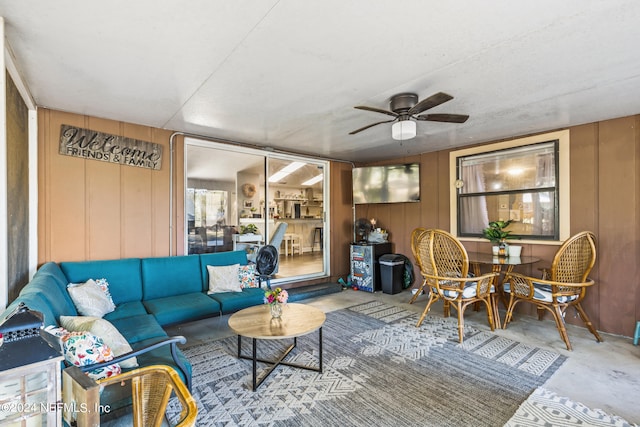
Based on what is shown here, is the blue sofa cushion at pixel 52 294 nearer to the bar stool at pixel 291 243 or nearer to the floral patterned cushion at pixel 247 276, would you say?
the floral patterned cushion at pixel 247 276

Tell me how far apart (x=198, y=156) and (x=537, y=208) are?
475 cm

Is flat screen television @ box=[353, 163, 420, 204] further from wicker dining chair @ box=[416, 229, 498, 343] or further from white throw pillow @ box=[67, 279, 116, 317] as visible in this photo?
white throw pillow @ box=[67, 279, 116, 317]

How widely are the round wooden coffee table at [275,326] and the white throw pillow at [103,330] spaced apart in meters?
0.76

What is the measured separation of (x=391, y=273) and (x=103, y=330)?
4.27 meters

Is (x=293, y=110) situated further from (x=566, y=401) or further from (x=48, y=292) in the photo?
(x=566, y=401)

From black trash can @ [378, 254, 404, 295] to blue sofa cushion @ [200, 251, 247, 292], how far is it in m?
2.49

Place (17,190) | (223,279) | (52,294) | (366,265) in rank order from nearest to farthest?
(52,294) → (17,190) → (223,279) → (366,265)

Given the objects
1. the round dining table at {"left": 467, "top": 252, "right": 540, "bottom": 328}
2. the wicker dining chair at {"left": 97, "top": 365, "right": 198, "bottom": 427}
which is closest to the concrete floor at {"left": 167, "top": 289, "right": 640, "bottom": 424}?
the round dining table at {"left": 467, "top": 252, "right": 540, "bottom": 328}

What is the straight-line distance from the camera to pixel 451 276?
→ 11.5 ft

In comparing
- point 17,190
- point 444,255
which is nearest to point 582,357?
point 444,255

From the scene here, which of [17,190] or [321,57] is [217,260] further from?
[321,57]

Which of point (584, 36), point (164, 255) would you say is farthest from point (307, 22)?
point (164, 255)

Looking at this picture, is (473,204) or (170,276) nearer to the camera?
(170,276)

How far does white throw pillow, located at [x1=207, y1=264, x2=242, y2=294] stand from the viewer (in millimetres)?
3559
